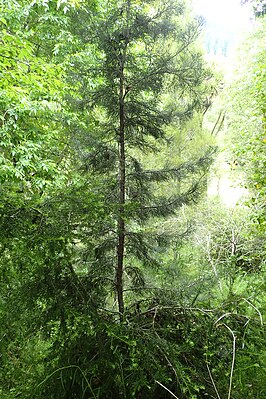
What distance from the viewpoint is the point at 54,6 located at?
4.95 metres

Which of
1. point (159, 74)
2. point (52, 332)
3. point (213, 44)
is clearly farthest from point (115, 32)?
point (213, 44)

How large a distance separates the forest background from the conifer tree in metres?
0.01

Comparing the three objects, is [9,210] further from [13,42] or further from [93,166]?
[13,42]

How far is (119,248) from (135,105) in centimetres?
131

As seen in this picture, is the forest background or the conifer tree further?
the conifer tree

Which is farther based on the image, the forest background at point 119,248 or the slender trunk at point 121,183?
the slender trunk at point 121,183

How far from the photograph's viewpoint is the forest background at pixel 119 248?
5.91ft

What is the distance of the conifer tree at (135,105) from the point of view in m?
2.69

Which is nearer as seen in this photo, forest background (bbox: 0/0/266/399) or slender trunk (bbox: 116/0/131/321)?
forest background (bbox: 0/0/266/399)

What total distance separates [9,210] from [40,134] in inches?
131

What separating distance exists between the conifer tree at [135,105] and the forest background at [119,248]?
14mm

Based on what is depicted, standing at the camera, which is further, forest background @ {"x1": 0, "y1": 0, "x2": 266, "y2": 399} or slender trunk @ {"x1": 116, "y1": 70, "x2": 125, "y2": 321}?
slender trunk @ {"x1": 116, "y1": 70, "x2": 125, "y2": 321}

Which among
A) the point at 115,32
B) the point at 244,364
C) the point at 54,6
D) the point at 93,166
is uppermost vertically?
the point at 54,6

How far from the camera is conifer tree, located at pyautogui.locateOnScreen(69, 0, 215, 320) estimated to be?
106 inches
